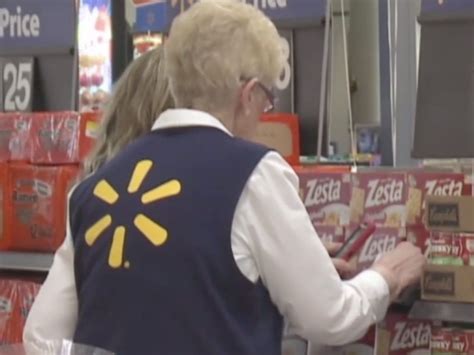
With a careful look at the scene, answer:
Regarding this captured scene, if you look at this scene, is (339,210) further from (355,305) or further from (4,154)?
(4,154)

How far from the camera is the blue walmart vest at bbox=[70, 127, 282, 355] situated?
1.62 meters

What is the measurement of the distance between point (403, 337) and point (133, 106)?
0.80 metres

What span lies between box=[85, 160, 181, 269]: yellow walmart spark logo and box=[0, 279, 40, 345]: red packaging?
1.20 m

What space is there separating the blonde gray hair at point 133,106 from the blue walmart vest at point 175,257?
0.40 metres

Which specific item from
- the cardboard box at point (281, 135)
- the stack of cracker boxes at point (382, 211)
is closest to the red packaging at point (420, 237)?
the stack of cracker boxes at point (382, 211)

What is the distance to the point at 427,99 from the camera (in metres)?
2.26

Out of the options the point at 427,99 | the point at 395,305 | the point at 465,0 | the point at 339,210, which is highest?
the point at 465,0

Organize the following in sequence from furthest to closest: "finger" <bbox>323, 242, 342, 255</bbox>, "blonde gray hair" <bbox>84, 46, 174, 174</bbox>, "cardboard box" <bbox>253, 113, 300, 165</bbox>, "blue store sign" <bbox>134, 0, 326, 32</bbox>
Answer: "blue store sign" <bbox>134, 0, 326, 32</bbox> → "cardboard box" <bbox>253, 113, 300, 165</bbox> → "blonde gray hair" <bbox>84, 46, 174, 174</bbox> → "finger" <bbox>323, 242, 342, 255</bbox>

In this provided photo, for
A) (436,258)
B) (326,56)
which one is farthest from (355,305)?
(326,56)

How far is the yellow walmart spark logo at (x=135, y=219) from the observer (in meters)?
1.65

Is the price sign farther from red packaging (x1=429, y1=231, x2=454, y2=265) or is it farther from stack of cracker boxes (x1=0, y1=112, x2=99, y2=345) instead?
red packaging (x1=429, y1=231, x2=454, y2=265)

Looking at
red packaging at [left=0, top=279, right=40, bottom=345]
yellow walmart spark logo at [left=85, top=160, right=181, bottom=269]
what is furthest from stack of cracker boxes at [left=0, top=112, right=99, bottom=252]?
yellow walmart spark logo at [left=85, top=160, right=181, bottom=269]

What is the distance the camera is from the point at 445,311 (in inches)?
76.0

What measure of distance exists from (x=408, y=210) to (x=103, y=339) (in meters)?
0.68
